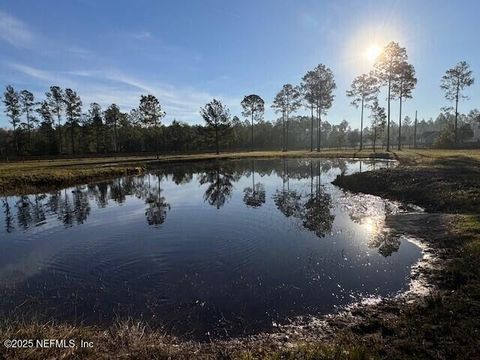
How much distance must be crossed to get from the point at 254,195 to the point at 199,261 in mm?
16547

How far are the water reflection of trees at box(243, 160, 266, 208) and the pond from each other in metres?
0.51

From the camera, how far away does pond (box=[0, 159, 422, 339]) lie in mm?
9742

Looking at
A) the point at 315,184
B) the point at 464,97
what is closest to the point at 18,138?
the point at 315,184

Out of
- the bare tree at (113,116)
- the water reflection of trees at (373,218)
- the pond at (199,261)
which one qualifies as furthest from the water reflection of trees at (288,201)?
the bare tree at (113,116)

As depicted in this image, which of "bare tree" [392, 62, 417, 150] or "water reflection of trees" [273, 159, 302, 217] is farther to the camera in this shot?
"bare tree" [392, 62, 417, 150]

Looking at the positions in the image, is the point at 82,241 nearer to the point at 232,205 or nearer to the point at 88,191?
the point at 232,205

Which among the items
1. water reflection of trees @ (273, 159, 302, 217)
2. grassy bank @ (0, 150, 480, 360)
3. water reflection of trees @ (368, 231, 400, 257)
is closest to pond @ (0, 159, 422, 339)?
water reflection of trees @ (368, 231, 400, 257)

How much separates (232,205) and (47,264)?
13544 millimetres

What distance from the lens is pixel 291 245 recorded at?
1538 centimetres

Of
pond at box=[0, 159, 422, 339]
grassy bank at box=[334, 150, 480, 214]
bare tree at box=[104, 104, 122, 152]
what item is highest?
bare tree at box=[104, 104, 122, 152]

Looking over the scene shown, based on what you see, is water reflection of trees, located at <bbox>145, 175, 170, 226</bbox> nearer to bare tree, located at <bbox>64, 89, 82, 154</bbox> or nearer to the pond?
the pond

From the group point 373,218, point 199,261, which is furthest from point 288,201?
point 199,261

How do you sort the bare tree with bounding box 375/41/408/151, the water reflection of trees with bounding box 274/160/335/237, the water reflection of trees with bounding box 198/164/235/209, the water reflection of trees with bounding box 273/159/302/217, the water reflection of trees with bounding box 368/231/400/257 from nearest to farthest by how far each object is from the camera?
the water reflection of trees with bounding box 368/231/400/257
the water reflection of trees with bounding box 274/160/335/237
the water reflection of trees with bounding box 273/159/302/217
the water reflection of trees with bounding box 198/164/235/209
the bare tree with bounding box 375/41/408/151

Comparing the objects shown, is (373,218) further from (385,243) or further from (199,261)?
(199,261)
